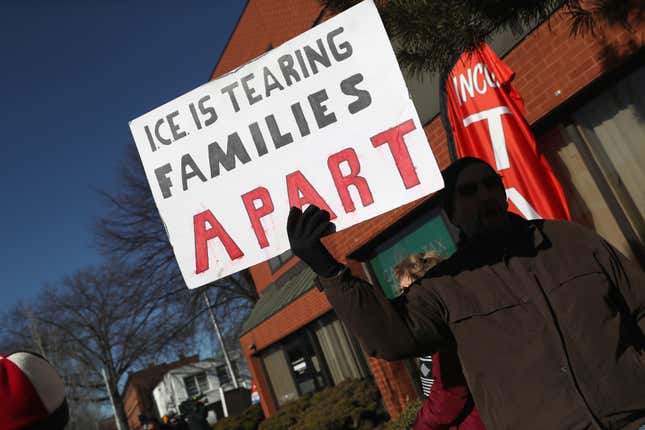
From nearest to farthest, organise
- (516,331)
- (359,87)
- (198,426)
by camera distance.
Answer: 1. (516,331)
2. (359,87)
3. (198,426)

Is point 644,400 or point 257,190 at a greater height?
point 257,190

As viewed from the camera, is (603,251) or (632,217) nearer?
(603,251)

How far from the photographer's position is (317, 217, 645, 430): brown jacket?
5.65ft

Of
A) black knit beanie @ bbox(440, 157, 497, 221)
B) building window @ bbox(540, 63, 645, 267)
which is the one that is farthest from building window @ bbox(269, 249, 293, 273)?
black knit beanie @ bbox(440, 157, 497, 221)

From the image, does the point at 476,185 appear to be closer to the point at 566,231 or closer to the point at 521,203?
the point at 566,231

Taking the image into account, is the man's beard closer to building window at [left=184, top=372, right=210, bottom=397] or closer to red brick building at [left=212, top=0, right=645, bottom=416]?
red brick building at [left=212, top=0, right=645, bottom=416]

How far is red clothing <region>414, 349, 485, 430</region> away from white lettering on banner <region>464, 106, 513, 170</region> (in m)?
2.04

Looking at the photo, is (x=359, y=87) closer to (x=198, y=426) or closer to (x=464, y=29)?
(x=464, y=29)

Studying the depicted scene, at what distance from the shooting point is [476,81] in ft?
13.7

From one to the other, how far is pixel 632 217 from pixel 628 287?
145 inches

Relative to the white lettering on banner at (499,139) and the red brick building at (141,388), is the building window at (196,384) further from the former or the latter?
the white lettering on banner at (499,139)

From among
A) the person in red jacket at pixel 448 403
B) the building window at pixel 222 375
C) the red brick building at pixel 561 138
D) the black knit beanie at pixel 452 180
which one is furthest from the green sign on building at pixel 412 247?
the building window at pixel 222 375

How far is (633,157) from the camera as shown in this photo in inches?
197

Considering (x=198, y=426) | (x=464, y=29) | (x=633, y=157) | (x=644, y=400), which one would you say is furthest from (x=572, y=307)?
(x=198, y=426)
